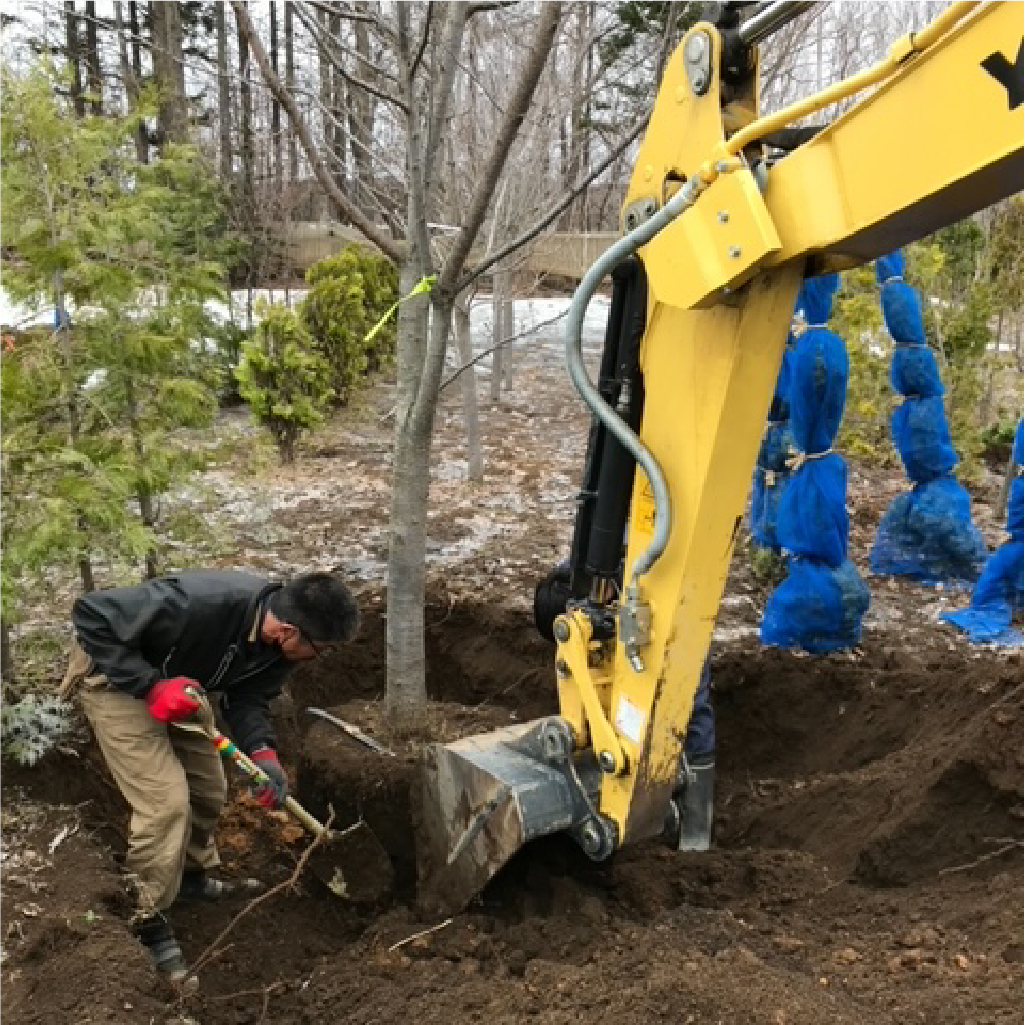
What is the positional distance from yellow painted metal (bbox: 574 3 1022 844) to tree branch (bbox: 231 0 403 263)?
1340 millimetres

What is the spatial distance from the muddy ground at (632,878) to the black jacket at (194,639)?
2.39 feet

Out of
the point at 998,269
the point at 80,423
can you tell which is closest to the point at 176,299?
the point at 80,423

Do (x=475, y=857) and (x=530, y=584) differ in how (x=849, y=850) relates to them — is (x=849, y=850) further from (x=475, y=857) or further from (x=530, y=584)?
(x=530, y=584)

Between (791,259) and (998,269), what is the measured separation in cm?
819

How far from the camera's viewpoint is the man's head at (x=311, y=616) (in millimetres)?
3578

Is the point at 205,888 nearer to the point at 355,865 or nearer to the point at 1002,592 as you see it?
the point at 355,865

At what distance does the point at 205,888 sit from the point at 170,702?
992 millimetres

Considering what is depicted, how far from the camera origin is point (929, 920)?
136 inches

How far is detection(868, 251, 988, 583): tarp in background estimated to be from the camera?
7090 millimetres

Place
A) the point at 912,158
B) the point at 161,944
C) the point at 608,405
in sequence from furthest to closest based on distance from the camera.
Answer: the point at 161,944
the point at 608,405
the point at 912,158

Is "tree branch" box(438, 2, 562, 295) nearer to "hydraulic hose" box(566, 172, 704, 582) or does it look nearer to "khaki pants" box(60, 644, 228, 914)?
"hydraulic hose" box(566, 172, 704, 582)

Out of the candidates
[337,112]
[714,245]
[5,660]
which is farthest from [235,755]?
[337,112]

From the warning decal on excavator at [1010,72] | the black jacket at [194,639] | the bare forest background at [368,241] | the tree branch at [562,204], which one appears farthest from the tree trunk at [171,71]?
the warning decal on excavator at [1010,72]

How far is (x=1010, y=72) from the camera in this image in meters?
2.04
